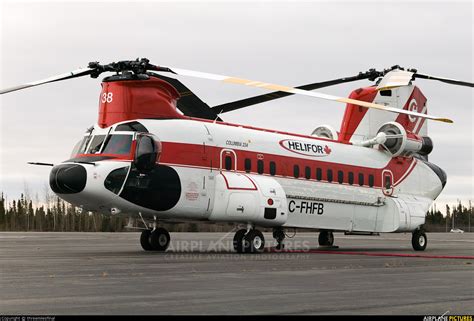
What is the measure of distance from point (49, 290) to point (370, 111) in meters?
23.6

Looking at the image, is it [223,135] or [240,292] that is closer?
[240,292]

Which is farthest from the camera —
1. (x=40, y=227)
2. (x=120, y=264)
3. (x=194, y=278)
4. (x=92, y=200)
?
(x=40, y=227)

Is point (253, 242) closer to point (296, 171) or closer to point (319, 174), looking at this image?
point (296, 171)

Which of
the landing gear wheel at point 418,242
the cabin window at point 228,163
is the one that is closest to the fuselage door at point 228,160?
the cabin window at point 228,163

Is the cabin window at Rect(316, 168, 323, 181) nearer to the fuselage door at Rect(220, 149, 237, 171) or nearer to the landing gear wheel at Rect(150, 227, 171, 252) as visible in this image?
the fuselage door at Rect(220, 149, 237, 171)

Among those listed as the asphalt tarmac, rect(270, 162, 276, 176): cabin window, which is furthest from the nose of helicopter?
the asphalt tarmac

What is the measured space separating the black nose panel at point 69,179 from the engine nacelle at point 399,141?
15.2 metres

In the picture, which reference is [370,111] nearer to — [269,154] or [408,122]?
[408,122]

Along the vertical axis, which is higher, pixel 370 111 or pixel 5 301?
pixel 370 111

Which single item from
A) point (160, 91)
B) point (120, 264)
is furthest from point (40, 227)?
point (120, 264)

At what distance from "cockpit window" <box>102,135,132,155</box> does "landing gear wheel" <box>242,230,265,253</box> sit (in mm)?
5037

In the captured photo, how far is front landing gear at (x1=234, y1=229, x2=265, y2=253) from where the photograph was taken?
997 inches

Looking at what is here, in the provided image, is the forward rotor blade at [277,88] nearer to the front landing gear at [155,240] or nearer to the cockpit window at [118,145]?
the cockpit window at [118,145]

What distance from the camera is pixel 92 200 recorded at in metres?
22.8
